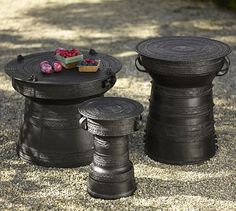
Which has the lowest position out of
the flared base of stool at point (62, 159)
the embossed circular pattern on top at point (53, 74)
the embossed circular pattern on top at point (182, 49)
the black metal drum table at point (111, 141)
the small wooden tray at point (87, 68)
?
the flared base of stool at point (62, 159)

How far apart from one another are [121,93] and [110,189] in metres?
2.69

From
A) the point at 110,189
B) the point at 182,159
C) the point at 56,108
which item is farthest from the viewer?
the point at 182,159

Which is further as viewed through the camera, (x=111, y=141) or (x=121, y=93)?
(x=121, y=93)

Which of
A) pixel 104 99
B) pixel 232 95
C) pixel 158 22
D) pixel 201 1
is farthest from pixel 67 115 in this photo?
pixel 201 1

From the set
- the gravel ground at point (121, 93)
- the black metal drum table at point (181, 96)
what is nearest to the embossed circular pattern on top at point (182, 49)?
the black metal drum table at point (181, 96)

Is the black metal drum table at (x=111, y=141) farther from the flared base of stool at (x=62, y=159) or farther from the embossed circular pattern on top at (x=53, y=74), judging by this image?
the flared base of stool at (x=62, y=159)

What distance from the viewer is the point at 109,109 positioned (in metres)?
5.34

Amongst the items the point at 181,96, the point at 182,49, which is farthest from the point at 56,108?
the point at 182,49

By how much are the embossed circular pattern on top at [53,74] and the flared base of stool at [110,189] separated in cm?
91

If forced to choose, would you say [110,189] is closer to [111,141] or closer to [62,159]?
[111,141]

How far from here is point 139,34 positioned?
34.2ft

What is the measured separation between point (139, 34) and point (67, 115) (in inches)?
191

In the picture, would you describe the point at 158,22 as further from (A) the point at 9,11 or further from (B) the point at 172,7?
(A) the point at 9,11

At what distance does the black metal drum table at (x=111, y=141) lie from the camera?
5.18 metres
